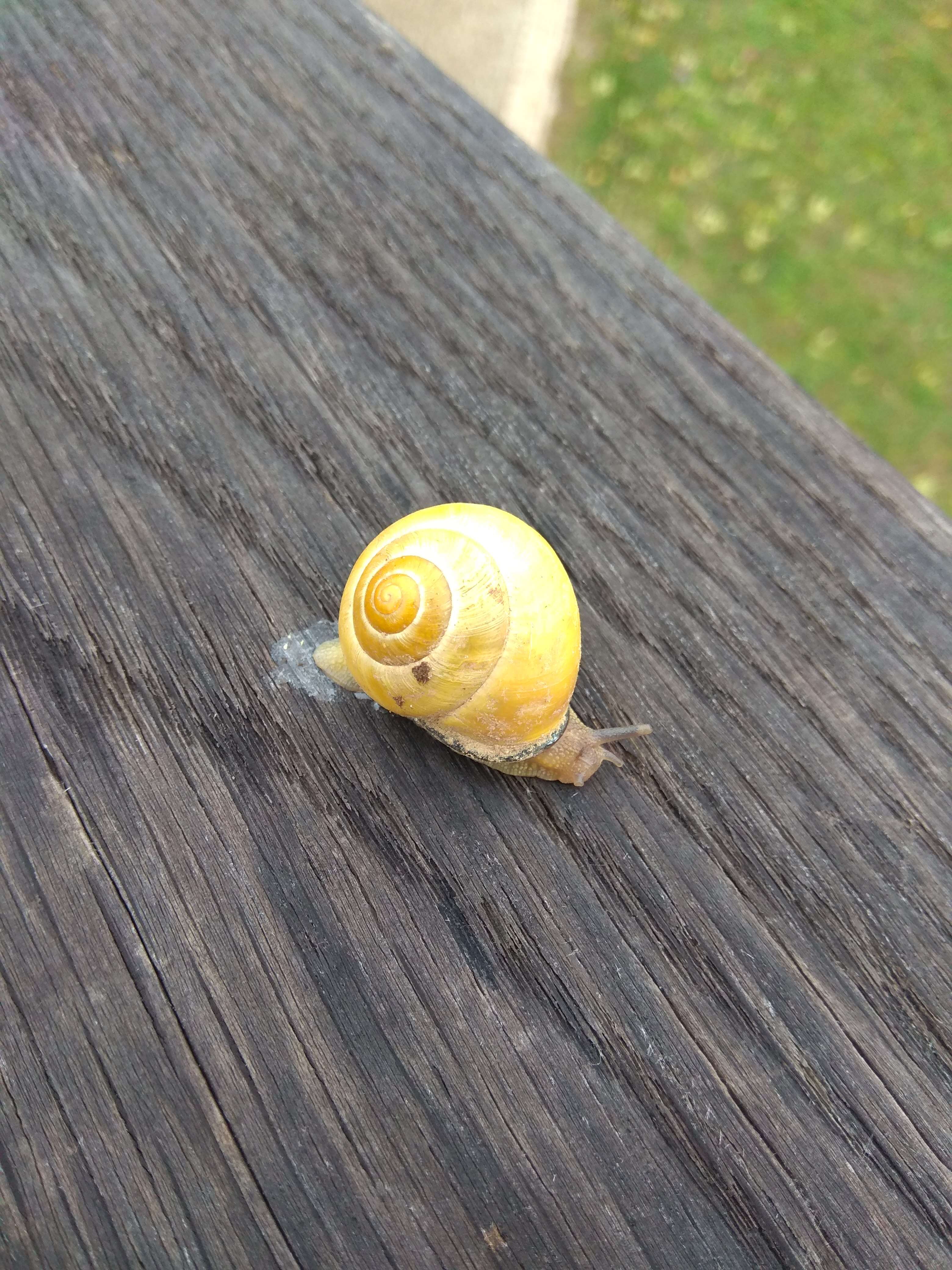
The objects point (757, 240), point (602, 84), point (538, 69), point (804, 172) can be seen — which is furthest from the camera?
point (602, 84)

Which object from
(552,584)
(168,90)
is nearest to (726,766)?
(552,584)

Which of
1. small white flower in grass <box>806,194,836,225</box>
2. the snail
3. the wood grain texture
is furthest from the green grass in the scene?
the snail

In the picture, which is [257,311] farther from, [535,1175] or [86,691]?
[535,1175]

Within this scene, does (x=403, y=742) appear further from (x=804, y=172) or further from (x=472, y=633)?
(x=804, y=172)

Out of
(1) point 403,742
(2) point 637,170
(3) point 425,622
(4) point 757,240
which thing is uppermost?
(4) point 757,240

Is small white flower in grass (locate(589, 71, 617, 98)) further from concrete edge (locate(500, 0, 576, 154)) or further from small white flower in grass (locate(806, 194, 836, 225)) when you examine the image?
small white flower in grass (locate(806, 194, 836, 225))

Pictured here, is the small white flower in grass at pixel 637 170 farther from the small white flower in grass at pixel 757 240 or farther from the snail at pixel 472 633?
the snail at pixel 472 633

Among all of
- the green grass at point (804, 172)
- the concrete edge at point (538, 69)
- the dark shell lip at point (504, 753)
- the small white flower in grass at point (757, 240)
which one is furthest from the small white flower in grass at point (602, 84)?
the dark shell lip at point (504, 753)

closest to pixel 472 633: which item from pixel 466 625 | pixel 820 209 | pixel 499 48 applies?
pixel 466 625
